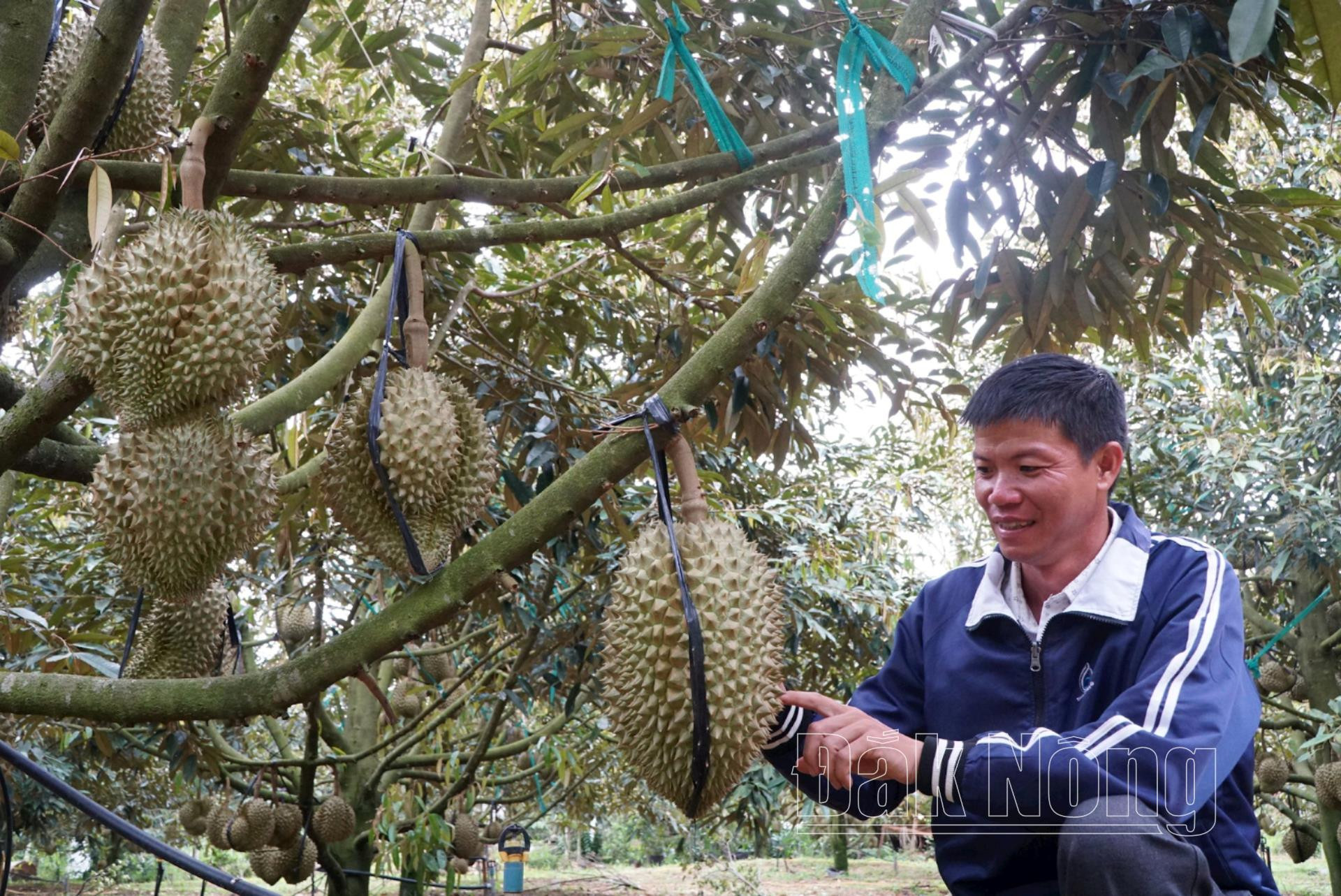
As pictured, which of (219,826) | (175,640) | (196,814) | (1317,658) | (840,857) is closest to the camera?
(175,640)

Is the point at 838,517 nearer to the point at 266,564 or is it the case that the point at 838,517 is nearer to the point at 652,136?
the point at 266,564

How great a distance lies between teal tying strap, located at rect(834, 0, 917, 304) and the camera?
1.15 metres

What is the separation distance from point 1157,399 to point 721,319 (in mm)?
3614

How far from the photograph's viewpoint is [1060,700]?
1.48 m

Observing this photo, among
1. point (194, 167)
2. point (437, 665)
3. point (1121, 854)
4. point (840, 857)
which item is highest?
point (194, 167)

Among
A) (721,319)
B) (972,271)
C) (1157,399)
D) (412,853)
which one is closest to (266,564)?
(412,853)

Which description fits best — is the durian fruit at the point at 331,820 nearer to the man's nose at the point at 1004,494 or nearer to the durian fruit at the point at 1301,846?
the man's nose at the point at 1004,494

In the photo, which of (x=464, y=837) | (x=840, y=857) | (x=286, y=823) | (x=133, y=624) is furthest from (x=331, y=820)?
(x=840, y=857)

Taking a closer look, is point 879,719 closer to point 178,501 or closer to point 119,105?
point 178,501

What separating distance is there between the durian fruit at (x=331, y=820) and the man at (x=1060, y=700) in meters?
4.08

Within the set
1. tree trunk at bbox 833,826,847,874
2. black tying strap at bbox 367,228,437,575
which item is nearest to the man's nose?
black tying strap at bbox 367,228,437,575

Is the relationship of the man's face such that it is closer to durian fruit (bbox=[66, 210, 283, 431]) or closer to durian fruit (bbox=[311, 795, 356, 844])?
durian fruit (bbox=[66, 210, 283, 431])

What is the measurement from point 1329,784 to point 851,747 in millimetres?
4685

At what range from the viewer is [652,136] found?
2.45 meters
